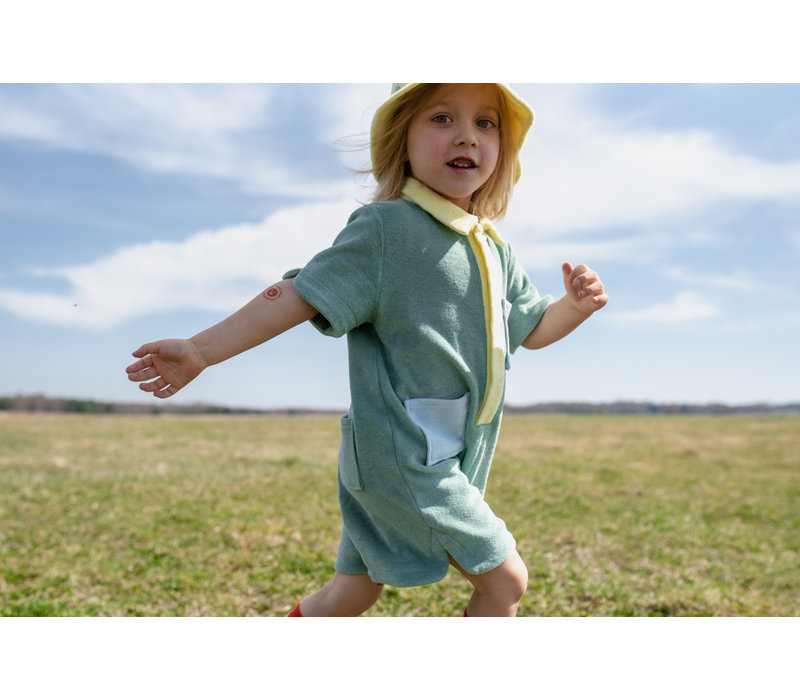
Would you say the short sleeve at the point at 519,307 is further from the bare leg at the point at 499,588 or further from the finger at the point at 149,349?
the finger at the point at 149,349

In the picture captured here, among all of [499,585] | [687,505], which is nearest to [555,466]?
[687,505]

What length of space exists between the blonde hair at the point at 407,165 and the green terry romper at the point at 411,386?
0.18 metres

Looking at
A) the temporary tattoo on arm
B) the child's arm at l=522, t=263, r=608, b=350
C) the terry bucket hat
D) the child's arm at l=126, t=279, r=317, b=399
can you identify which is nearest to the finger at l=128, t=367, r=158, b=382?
the child's arm at l=126, t=279, r=317, b=399

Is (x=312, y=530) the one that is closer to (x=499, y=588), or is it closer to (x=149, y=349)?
(x=499, y=588)

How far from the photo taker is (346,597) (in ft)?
7.64

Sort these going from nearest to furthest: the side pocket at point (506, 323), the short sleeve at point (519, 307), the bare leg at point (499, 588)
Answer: the bare leg at point (499, 588) < the side pocket at point (506, 323) < the short sleeve at point (519, 307)

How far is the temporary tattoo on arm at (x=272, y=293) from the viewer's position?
1973mm

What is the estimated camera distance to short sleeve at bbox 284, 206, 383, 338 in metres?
1.96

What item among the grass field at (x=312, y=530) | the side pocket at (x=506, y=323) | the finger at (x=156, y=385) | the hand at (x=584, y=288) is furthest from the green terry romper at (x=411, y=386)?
the grass field at (x=312, y=530)

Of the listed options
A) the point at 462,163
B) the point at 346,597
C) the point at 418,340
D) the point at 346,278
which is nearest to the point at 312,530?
the point at 346,597

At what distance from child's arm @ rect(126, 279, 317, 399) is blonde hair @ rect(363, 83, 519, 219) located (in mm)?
570

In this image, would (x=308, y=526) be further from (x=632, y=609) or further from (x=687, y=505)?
(x=687, y=505)

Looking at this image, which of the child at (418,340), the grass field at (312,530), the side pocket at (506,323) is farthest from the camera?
the grass field at (312,530)

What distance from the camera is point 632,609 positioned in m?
3.42
